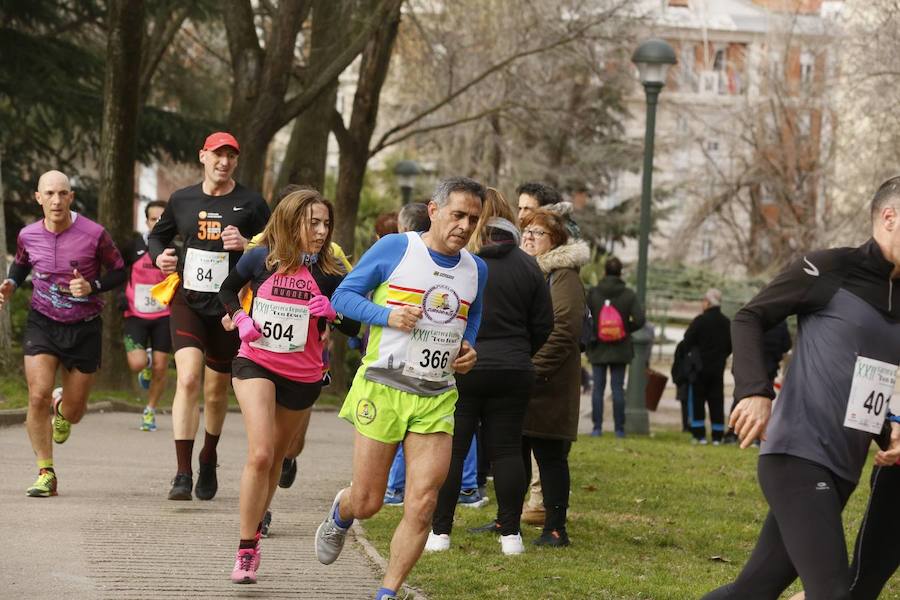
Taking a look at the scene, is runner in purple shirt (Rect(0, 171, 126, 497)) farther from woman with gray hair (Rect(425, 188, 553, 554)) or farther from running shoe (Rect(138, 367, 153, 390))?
running shoe (Rect(138, 367, 153, 390))

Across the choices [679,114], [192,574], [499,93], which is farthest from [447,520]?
[679,114]

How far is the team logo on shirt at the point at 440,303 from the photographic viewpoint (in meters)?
6.94

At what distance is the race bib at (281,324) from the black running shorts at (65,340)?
9.08 ft

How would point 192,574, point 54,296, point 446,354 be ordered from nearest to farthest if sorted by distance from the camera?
point 446,354 < point 192,574 < point 54,296

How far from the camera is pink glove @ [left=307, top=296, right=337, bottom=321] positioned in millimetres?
7969

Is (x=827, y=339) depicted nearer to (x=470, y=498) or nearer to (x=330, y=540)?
(x=330, y=540)

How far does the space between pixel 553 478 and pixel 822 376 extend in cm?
398

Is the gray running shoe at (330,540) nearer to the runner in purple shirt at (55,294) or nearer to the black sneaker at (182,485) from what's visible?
the black sneaker at (182,485)

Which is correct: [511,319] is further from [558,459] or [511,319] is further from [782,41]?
[782,41]

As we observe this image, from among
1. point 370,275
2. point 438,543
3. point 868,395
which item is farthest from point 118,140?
point 868,395

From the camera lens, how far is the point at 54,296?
10.4 meters

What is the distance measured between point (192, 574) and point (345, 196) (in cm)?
1624

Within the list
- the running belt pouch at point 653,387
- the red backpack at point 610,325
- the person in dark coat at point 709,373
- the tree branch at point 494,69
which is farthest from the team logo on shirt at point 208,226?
the tree branch at point 494,69

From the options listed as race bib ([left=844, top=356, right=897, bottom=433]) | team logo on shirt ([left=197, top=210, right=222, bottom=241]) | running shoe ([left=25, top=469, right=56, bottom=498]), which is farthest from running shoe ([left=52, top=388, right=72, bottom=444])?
race bib ([left=844, top=356, right=897, bottom=433])
